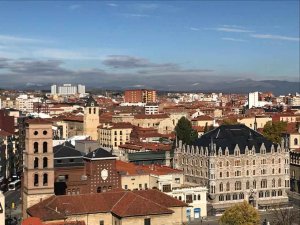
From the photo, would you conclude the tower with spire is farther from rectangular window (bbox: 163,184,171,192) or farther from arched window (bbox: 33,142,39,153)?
arched window (bbox: 33,142,39,153)

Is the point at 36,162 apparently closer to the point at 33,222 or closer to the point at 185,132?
the point at 33,222

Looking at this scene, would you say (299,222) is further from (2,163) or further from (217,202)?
(2,163)

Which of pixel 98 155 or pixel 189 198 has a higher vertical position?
pixel 98 155

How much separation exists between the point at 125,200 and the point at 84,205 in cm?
398

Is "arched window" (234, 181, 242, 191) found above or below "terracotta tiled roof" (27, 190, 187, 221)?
below

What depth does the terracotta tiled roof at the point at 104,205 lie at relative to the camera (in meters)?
57.9

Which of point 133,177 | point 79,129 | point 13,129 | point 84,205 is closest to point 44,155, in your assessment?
point 84,205

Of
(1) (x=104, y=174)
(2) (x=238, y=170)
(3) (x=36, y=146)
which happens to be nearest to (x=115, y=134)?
(2) (x=238, y=170)

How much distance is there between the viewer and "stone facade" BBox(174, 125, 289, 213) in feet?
262

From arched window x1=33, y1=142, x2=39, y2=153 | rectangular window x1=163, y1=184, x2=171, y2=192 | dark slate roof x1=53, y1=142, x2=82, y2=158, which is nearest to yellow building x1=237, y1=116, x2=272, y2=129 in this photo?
rectangular window x1=163, y1=184, x2=171, y2=192

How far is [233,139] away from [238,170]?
4790mm

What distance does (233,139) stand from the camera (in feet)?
275

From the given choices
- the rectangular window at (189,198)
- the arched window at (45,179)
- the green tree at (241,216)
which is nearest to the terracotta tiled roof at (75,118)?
the rectangular window at (189,198)

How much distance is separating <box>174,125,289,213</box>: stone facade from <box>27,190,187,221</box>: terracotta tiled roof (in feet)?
61.9
